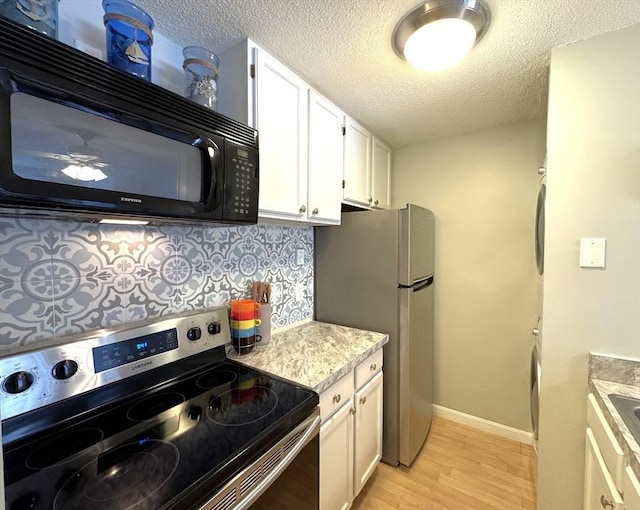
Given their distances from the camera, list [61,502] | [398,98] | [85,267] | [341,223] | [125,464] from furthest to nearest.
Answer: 1. [341,223]
2. [398,98]
3. [85,267]
4. [125,464]
5. [61,502]

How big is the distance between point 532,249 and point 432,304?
779 mm

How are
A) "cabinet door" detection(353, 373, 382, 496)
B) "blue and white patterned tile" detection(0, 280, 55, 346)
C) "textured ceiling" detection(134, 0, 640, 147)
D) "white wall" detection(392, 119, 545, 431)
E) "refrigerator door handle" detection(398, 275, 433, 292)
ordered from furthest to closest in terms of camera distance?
"white wall" detection(392, 119, 545, 431) → "refrigerator door handle" detection(398, 275, 433, 292) → "cabinet door" detection(353, 373, 382, 496) → "textured ceiling" detection(134, 0, 640, 147) → "blue and white patterned tile" detection(0, 280, 55, 346)

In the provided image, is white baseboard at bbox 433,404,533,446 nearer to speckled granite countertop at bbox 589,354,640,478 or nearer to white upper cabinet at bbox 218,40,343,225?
speckled granite countertop at bbox 589,354,640,478

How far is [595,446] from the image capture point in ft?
3.62

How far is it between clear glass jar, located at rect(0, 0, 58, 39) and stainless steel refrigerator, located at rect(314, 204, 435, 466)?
149cm

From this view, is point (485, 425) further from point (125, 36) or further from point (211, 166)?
point (125, 36)

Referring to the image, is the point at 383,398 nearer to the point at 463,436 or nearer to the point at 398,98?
the point at 463,436

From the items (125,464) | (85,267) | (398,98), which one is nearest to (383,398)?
(125,464)

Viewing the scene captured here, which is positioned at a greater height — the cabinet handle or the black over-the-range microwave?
the black over-the-range microwave

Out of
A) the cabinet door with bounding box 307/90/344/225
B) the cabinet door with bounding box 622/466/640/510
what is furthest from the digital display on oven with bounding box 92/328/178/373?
the cabinet door with bounding box 622/466/640/510

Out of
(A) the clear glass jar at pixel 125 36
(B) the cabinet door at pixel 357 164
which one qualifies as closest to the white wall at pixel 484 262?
(B) the cabinet door at pixel 357 164

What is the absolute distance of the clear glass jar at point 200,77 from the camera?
1.09 metres

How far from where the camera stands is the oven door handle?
713mm

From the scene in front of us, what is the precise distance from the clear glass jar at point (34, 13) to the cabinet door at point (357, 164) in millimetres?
1410
